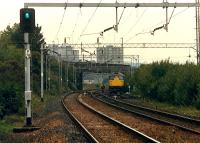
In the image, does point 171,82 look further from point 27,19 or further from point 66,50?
point 66,50

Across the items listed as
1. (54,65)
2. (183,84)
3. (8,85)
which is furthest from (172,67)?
(54,65)

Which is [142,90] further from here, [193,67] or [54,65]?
[54,65]

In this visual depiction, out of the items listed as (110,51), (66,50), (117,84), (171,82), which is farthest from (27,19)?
(110,51)

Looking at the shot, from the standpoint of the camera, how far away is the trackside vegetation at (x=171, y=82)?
1684 inches

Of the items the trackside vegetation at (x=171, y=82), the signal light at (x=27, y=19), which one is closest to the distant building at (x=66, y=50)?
the trackside vegetation at (x=171, y=82)

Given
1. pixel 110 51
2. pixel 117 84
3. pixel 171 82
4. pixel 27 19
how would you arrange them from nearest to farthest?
pixel 27 19, pixel 171 82, pixel 117 84, pixel 110 51

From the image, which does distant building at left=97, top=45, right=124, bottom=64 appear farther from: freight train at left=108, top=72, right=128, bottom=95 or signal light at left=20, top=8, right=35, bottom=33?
signal light at left=20, top=8, right=35, bottom=33

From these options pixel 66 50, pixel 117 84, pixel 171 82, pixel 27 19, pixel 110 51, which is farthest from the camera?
pixel 110 51

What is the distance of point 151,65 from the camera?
6291 centimetres

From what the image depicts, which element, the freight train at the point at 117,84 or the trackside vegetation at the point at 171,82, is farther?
the freight train at the point at 117,84

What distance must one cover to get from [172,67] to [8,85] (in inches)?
859

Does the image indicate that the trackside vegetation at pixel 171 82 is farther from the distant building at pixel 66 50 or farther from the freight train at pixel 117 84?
the distant building at pixel 66 50

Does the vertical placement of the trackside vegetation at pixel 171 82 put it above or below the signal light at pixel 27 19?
below

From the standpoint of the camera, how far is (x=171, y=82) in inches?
1970
